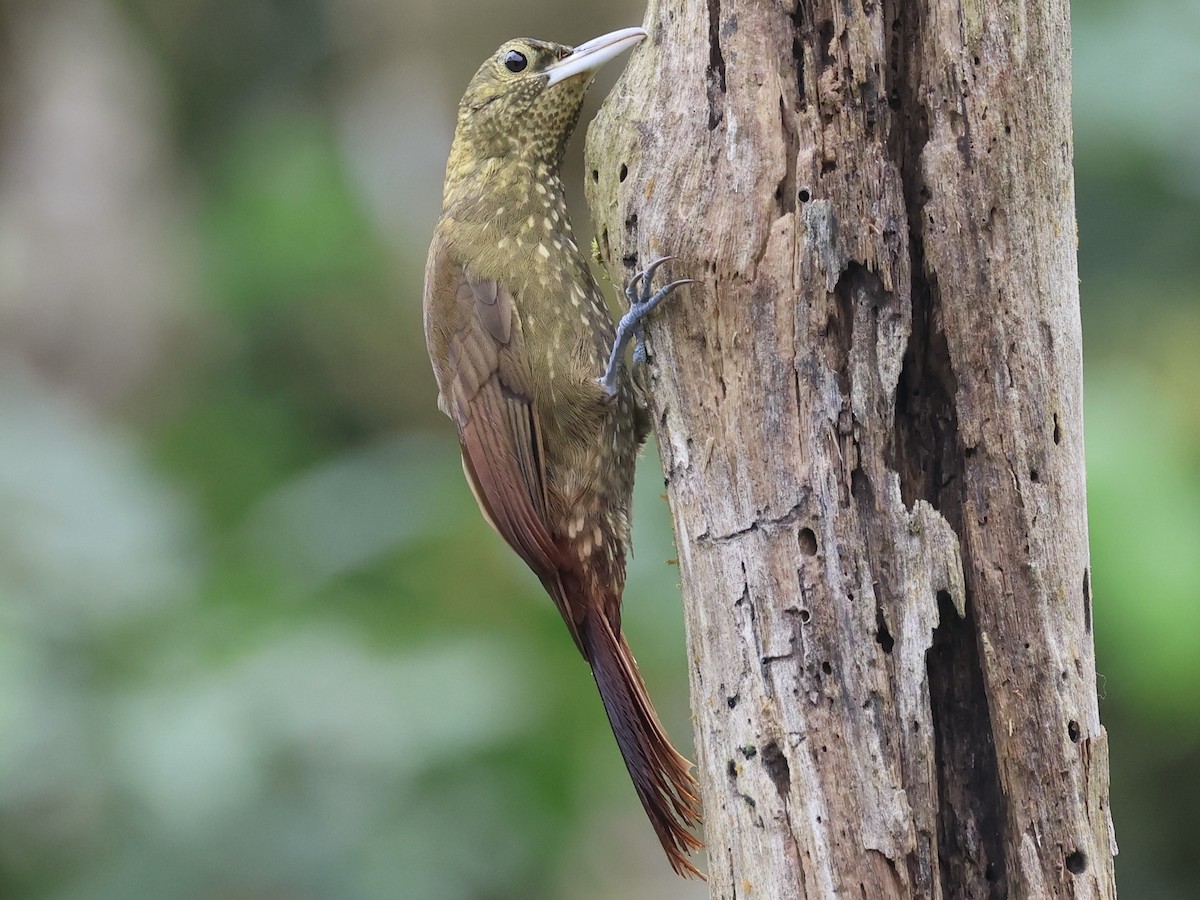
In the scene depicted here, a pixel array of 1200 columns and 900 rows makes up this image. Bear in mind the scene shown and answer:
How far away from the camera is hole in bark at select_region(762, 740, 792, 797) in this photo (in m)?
2.14

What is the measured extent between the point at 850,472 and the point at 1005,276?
1.29 feet

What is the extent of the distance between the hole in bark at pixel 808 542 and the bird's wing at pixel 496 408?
81 centimetres

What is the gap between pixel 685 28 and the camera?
92.0 inches

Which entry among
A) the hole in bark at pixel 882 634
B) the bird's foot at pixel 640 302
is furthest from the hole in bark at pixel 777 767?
the bird's foot at pixel 640 302

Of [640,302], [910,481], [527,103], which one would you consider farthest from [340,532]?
[910,481]

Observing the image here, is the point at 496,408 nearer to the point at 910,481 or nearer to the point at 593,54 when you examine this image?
the point at 593,54

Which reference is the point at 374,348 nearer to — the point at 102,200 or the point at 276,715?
the point at 102,200

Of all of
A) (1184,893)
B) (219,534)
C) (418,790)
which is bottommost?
(1184,893)

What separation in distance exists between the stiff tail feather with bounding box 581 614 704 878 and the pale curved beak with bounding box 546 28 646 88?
4.13 ft

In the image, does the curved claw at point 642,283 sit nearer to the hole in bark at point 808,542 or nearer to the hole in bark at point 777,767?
the hole in bark at point 808,542

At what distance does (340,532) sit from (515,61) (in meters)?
2.00

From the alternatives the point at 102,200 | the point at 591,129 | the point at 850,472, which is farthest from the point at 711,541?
the point at 102,200

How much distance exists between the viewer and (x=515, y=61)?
10.5ft

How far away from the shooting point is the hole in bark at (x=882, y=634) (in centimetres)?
210
